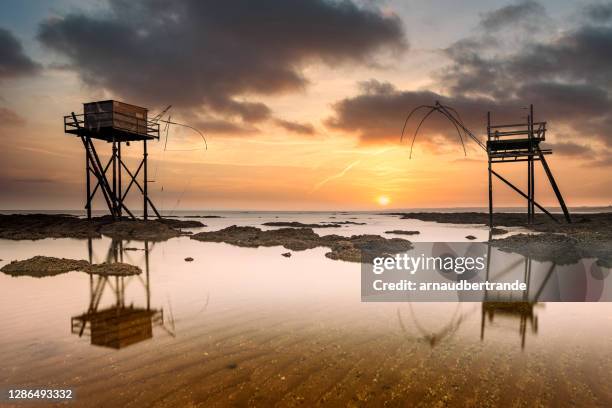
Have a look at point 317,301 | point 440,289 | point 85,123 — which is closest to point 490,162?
point 440,289

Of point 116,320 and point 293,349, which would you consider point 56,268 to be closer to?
point 116,320

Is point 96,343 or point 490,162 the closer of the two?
point 96,343

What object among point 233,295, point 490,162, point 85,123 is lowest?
point 233,295

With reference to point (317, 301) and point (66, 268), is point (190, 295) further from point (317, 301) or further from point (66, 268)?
point (66, 268)

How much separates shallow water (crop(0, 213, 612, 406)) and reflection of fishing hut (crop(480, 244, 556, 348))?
7cm

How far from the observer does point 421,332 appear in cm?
718

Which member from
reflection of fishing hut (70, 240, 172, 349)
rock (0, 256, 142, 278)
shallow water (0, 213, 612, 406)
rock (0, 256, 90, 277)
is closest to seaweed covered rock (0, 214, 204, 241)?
rock (0, 256, 90, 277)

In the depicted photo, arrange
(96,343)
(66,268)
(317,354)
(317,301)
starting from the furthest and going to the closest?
1. (66,268)
2. (317,301)
3. (96,343)
4. (317,354)

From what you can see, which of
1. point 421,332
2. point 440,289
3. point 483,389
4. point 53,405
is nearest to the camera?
point 53,405

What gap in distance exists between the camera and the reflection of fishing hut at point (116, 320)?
22.0ft

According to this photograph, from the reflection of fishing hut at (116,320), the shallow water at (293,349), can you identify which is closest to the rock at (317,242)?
the shallow water at (293,349)

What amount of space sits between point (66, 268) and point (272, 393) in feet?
41.9

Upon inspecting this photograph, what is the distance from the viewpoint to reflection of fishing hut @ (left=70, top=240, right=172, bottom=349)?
669cm

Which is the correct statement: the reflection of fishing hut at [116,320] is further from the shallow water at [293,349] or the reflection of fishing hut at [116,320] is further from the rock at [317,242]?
the rock at [317,242]
